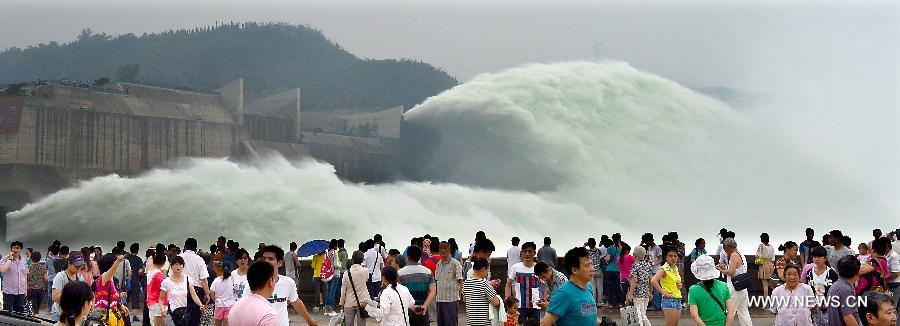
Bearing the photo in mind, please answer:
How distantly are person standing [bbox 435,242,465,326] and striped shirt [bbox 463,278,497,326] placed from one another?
0.71m

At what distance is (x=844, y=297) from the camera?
22.1 ft

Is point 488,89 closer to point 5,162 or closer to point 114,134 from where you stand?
point 114,134

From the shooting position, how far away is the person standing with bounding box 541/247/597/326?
580cm

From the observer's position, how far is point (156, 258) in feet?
31.0

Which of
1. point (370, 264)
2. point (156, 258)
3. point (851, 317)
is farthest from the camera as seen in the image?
point (370, 264)

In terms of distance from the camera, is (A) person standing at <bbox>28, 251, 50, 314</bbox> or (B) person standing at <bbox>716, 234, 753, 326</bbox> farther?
(A) person standing at <bbox>28, 251, 50, 314</bbox>

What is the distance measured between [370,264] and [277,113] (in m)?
26.9

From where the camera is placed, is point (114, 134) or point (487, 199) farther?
point (487, 199)

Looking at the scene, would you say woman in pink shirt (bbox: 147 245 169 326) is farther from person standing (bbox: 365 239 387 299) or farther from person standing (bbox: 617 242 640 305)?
person standing (bbox: 617 242 640 305)

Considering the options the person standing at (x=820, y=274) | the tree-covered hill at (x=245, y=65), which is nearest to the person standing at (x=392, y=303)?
the person standing at (x=820, y=274)

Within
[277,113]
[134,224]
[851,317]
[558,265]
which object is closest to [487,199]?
[277,113]

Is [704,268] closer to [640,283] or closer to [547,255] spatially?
[640,283]

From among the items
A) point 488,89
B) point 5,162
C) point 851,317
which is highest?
point 488,89

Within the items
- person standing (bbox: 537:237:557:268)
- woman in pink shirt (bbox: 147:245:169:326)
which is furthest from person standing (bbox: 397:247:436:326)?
person standing (bbox: 537:237:557:268)
